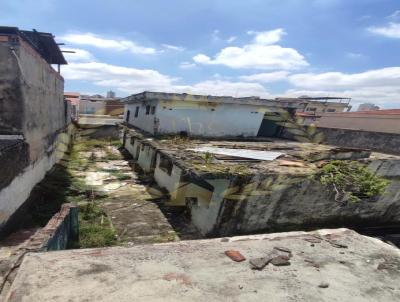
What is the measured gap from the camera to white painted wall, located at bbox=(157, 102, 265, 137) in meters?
13.9

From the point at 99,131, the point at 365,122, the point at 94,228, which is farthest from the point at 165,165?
the point at 99,131

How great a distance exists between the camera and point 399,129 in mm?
16031

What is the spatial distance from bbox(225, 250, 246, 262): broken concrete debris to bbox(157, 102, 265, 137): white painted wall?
35.5 ft

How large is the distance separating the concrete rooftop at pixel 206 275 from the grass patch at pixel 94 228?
390 centimetres

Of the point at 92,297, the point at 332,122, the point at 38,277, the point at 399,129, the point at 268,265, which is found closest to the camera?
the point at 92,297

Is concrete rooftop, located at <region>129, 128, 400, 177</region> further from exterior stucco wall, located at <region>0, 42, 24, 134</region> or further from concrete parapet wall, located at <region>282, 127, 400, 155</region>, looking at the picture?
concrete parapet wall, located at <region>282, 127, 400, 155</region>

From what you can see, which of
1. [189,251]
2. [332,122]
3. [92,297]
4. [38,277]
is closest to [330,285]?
[189,251]

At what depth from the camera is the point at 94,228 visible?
757 centimetres

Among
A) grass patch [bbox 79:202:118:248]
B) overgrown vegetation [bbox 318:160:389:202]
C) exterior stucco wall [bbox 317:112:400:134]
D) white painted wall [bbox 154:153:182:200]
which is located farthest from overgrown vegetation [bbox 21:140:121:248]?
exterior stucco wall [bbox 317:112:400:134]

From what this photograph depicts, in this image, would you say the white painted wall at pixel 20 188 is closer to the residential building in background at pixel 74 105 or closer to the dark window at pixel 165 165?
the dark window at pixel 165 165

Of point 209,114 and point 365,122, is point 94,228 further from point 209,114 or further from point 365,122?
point 365,122

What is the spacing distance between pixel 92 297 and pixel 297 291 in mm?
2048

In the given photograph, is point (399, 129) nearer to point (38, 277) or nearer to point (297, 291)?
point (297, 291)

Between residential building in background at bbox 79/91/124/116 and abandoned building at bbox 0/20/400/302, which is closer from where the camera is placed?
abandoned building at bbox 0/20/400/302
